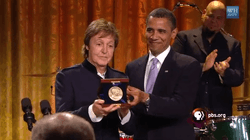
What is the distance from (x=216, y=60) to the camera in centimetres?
364

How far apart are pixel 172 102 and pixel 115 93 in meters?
0.36

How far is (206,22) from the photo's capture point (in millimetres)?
3682

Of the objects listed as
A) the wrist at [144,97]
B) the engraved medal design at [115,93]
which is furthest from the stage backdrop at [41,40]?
the engraved medal design at [115,93]

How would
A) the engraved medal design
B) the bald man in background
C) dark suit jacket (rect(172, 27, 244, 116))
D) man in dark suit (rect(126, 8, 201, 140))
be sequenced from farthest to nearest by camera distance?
dark suit jacket (rect(172, 27, 244, 116)) → man in dark suit (rect(126, 8, 201, 140)) → the engraved medal design → the bald man in background

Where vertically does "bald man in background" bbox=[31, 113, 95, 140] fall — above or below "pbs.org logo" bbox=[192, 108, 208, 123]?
above

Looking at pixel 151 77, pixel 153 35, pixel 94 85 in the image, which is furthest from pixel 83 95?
pixel 153 35

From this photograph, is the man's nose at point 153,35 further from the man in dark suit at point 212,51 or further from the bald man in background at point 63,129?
the bald man in background at point 63,129

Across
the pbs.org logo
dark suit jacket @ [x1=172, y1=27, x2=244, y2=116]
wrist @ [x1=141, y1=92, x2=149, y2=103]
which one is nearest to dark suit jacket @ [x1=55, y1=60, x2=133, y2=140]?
wrist @ [x1=141, y1=92, x2=149, y2=103]

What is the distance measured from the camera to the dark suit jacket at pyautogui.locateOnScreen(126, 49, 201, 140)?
2271 mm

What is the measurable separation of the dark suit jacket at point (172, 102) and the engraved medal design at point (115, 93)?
0.90 ft

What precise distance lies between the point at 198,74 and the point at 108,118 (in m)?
0.53

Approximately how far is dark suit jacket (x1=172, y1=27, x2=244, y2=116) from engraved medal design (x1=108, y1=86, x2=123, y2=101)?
1652 mm

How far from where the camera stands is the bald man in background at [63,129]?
38.1 inches

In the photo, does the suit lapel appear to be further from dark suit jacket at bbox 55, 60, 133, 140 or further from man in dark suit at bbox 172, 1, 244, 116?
dark suit jacket at bbox 55, 60, 133, 140
